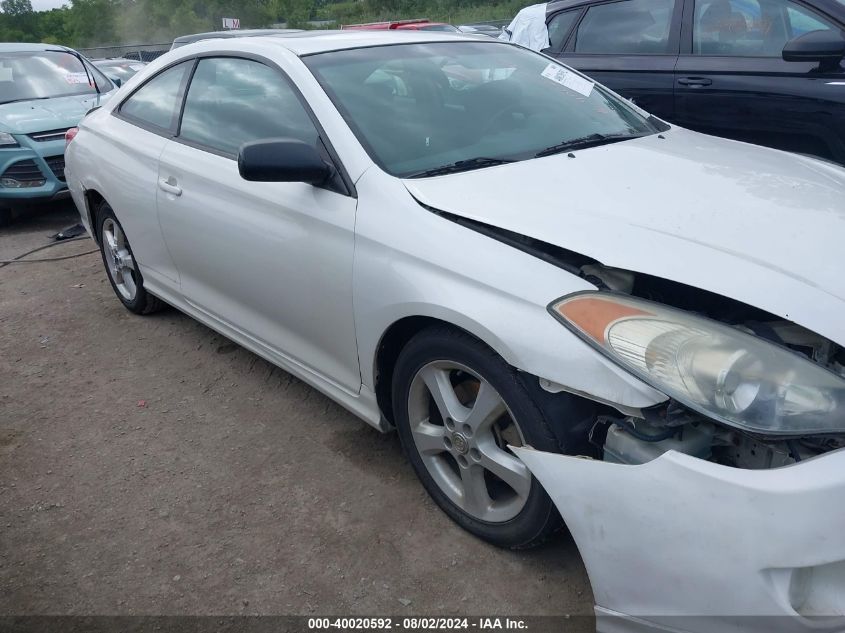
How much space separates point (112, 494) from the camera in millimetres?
2816

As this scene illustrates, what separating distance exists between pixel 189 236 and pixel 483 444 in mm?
1802

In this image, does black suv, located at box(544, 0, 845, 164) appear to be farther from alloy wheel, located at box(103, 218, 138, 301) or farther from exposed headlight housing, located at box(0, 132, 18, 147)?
exposed headlight housing, located at box(0, 132, 18, 147)

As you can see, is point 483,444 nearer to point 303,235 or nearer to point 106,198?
point 303,235

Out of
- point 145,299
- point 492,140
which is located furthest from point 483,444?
point 145,299

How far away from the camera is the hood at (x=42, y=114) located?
677 centimetres

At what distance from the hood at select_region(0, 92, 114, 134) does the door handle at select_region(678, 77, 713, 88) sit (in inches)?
190

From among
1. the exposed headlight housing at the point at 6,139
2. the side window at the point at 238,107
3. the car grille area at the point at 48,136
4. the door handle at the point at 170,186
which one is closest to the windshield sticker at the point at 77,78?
the car grille area at the point at 48,136

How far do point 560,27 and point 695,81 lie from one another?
1.37 metres

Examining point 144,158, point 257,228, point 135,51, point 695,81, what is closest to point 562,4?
point 695,81

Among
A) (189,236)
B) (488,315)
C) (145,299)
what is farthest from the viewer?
(145,299)

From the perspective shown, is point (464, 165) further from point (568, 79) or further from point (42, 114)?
point (42, 114)

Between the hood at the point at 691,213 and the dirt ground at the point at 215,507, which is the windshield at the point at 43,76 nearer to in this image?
the dirt ground at the point at 215,507

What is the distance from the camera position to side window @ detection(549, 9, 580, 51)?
222 inches

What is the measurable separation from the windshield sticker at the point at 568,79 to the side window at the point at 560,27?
240 centimetres
